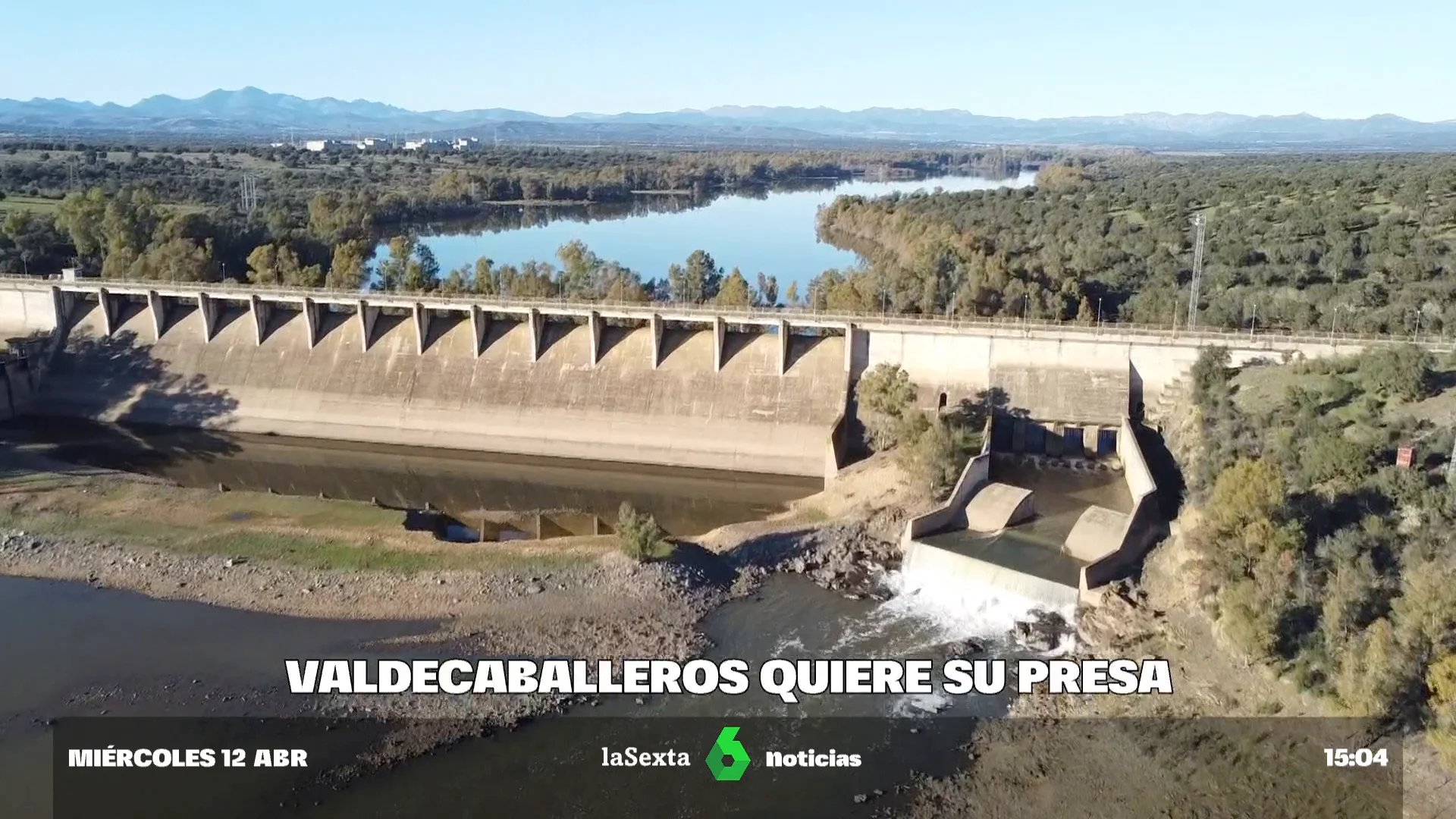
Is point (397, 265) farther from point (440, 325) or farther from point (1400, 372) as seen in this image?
point (1400, 372)

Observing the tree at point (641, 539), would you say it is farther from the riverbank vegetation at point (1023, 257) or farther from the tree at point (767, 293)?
the tree at point (767, 293)

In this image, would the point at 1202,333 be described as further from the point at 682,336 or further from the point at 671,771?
the point at 671,771

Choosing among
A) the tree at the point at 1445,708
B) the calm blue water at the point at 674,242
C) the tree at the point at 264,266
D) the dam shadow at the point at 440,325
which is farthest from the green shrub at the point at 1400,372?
the tree at the point at 264,266

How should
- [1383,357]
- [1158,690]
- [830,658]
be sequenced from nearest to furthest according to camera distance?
[1158,690] → [830,658] → [1383,357]

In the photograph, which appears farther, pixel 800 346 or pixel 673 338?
pixel 673 338

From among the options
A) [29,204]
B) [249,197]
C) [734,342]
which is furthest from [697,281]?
[29,204]

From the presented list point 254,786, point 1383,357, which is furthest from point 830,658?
point 1383,357
